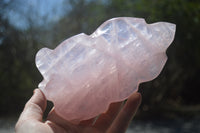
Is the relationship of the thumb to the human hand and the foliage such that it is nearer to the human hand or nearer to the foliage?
the human hand

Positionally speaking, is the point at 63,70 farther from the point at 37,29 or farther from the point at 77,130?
the point at 37,29

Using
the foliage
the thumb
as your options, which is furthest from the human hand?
the foliage

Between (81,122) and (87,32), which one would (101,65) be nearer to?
(81,122)

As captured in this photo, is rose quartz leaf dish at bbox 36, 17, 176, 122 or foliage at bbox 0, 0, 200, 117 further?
foliage at bbox 0, 0, 200, 117

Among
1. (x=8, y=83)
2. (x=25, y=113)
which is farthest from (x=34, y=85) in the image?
(x=25, y=113)

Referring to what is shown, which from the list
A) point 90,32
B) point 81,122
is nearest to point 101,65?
point 81,122
